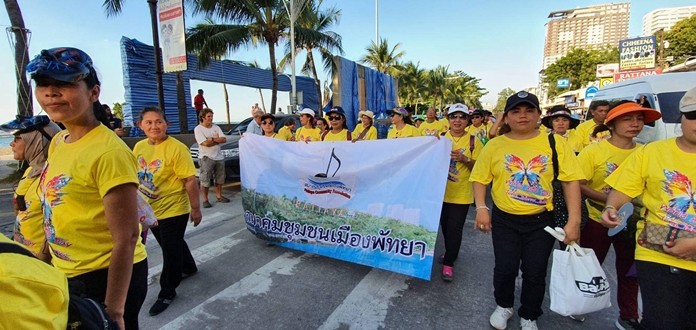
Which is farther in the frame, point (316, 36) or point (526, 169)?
point (316, 36)

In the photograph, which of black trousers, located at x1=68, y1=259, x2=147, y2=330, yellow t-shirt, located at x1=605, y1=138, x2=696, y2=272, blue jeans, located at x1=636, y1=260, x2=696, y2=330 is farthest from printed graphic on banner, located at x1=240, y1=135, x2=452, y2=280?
black trousers, located at x1=68, y1=259, x2=147, y2=330

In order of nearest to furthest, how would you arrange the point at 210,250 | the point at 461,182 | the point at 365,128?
1. the point at 461,182
2. the point at 210,250
3. the point at 365,128

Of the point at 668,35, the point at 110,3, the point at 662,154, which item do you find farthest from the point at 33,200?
the point at 668,35

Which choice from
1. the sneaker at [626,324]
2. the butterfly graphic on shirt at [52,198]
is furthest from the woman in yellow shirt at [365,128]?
the butterfly graphic on shirt at [52,198]

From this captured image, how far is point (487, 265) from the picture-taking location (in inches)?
150

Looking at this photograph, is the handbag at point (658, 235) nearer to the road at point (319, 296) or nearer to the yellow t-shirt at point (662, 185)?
the yellow t-shirt at point (662, 185)

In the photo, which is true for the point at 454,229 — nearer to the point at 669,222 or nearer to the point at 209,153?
the point at 669,222

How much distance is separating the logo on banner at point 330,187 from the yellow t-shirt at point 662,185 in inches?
93.6

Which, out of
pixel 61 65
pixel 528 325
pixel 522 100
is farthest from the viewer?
pixel 528 325

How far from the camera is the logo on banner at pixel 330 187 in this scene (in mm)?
3783

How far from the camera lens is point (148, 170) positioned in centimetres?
306

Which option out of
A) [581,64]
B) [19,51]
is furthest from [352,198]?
[581,64]

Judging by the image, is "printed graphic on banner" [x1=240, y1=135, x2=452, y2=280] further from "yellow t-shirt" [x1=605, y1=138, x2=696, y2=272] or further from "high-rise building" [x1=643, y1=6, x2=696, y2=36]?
"high-rise building" [x1=643, y1=6, x2=696, y2=36]

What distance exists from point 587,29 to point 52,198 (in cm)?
13585
